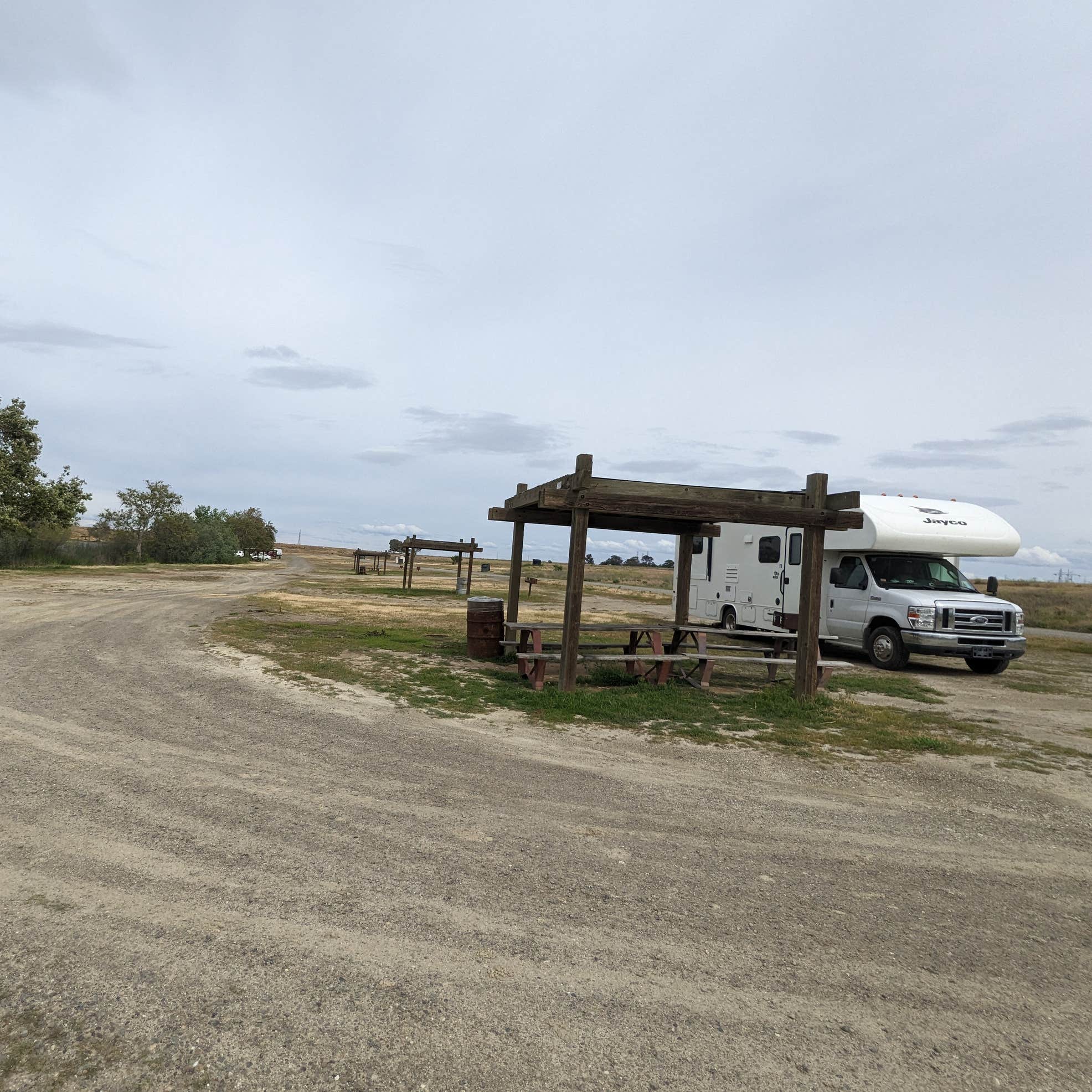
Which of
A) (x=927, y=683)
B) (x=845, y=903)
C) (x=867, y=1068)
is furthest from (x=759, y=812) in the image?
(x=927, y=683)

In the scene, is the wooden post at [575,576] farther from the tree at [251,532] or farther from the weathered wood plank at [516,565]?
the tree at [251,532]

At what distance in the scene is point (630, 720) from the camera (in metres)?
8.23

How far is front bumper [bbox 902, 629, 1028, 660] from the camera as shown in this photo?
12.8m

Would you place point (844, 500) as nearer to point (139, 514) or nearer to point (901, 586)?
point (901, 586)

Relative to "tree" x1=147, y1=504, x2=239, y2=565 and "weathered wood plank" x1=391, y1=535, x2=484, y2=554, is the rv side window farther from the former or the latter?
"tree" x1=147, y1=504, x2=239, y2=565

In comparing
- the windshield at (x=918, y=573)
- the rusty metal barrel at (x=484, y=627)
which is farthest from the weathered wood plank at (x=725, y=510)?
the windshield at (x=918, y=573)

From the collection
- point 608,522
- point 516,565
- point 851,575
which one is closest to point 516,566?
point 516,565

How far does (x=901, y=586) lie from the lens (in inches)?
541

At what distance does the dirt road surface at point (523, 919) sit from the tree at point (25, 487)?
105 feet

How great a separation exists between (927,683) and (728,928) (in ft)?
32.8

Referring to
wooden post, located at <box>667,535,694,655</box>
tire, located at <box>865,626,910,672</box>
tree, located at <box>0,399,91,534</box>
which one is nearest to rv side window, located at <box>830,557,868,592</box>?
tire, located at <box>865,626,910,672</box>

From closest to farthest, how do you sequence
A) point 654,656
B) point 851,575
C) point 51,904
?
point 51,904, point 654,656, point 851,575

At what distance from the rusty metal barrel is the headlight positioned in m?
6.88

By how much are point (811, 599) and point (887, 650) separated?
525 centimetres
